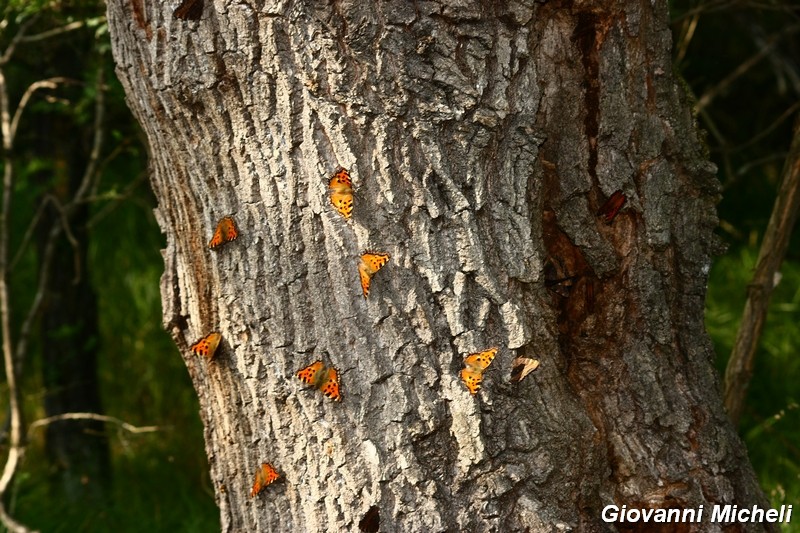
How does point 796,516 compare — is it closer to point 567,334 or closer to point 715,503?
point 715,503

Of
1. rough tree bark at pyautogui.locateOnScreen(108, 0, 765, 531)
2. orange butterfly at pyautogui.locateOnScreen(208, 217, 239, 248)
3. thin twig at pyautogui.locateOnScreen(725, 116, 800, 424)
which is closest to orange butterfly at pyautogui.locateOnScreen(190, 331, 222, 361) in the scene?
rough tree bark at pyautogui.locateOnScreen(108, 0, 765, 531)

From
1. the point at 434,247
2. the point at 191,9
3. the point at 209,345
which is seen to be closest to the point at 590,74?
the point at 434,247

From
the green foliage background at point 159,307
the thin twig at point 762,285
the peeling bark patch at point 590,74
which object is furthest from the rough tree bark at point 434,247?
the green foliage background at point 159,307

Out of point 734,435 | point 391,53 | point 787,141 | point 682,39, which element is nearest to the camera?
point 391,53

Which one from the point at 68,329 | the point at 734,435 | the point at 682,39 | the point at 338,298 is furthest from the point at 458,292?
the point at 68,329

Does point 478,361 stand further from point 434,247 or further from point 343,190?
point 343,190

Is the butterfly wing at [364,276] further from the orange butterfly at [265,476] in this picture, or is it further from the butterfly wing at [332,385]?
the orange butterfly at [265,476]

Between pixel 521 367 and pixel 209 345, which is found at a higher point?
pixel 209 345
